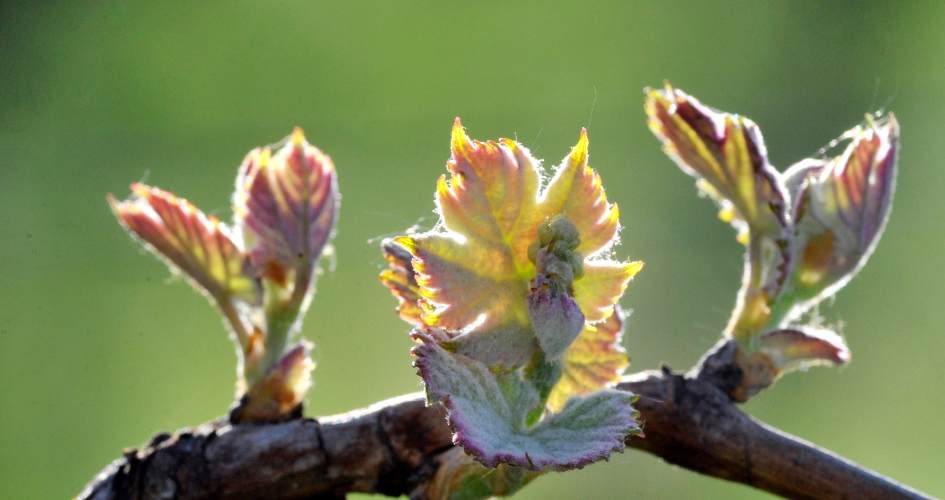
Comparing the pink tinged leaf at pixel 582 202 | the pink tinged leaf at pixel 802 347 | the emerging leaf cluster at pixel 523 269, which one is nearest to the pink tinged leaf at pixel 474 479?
the emerging leaf cluster at pixel 523 269

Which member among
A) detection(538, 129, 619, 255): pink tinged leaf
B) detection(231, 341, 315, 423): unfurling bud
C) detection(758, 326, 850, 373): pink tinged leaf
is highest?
detection(231, 341, 315, 423): unfurling bud

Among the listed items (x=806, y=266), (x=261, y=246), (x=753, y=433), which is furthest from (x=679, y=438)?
(x=261, y=246)

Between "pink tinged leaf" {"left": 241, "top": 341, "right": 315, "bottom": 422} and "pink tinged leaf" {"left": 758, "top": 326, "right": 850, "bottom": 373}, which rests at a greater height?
"pink tinged leaf" {"left": 241, "top": 341, "right": 315, "bottom": 422}

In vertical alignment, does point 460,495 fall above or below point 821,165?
below

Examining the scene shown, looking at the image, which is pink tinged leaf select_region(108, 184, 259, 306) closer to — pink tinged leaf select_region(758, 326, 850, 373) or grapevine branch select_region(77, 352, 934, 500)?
grapevine branch select_region(77, 352, 934, 500)

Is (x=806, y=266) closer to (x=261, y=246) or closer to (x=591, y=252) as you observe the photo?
(x=591, y=252)

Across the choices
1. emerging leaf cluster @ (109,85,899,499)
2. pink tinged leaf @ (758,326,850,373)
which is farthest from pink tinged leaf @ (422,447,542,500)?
pink tinged leaf @ (758,326,850,373)

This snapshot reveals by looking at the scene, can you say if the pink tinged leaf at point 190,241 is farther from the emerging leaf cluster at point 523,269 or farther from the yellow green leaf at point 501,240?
the yellow green leaf at point 501,240

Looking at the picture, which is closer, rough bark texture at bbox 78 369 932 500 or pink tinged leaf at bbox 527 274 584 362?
pink tinged leaf at bbox 527 274 584 362
